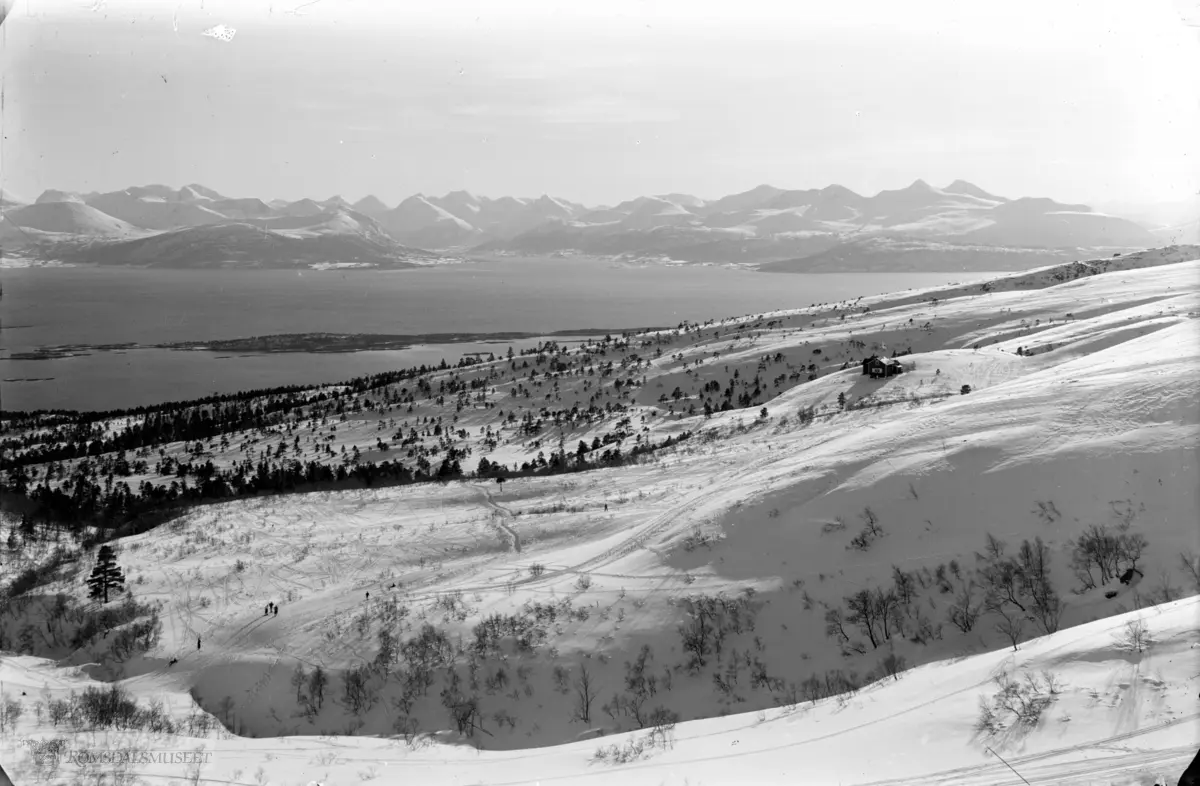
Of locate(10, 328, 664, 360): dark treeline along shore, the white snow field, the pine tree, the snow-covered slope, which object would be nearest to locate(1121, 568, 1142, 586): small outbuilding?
→ the white snow field

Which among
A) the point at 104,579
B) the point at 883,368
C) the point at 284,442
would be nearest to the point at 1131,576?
the point at 104,579

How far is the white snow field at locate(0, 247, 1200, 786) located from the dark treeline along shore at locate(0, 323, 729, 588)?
26.9ft

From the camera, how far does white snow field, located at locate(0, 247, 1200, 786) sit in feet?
32.0

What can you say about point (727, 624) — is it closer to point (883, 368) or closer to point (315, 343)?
point (883, 368)

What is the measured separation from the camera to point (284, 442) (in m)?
50.7

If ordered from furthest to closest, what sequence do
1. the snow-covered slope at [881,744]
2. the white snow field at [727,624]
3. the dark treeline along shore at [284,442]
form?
the dark treeline along shore at [284,442]
the white snow field at [727,624]
the snow-covered slope at [881,744]

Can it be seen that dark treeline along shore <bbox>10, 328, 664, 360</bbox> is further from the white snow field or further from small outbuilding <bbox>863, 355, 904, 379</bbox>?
the white snow field

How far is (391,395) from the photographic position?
6488cm

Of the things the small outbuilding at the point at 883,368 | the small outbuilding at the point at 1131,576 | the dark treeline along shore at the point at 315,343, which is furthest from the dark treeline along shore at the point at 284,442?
the dark treeline along shore at the point at 315,343

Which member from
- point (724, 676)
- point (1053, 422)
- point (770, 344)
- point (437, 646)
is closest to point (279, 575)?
point (437, 646)

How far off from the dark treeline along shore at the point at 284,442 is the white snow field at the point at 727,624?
8197 millimetres

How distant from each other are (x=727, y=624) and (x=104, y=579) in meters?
19.2

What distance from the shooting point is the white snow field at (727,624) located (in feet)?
32.0

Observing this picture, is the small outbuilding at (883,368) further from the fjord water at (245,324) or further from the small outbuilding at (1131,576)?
the fjord water at (245,324)
